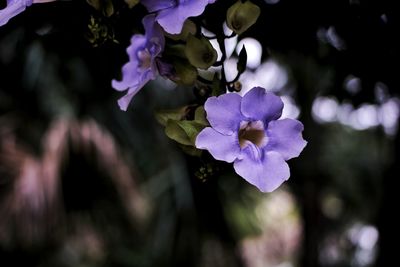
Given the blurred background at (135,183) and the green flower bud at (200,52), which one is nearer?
the green flower bud at (200,52)

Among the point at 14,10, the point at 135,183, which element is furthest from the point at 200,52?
the point at 135,183

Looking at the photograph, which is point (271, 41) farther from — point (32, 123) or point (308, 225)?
point (32, 123)

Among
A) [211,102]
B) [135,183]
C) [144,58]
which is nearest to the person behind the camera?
[211,102]

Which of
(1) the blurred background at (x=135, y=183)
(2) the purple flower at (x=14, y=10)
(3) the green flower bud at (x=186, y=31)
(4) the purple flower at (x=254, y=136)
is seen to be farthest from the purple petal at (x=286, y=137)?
(1) the blurred background at (x=135, y=183)

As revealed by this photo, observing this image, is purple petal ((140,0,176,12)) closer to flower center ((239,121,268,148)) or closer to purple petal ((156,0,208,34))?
purple petal ((156,0,208,34))

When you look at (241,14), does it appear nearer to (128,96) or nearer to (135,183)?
(128,96)

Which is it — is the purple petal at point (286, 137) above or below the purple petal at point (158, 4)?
below

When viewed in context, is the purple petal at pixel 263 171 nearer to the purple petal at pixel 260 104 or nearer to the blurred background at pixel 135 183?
the purple petal at pixel 260 104
